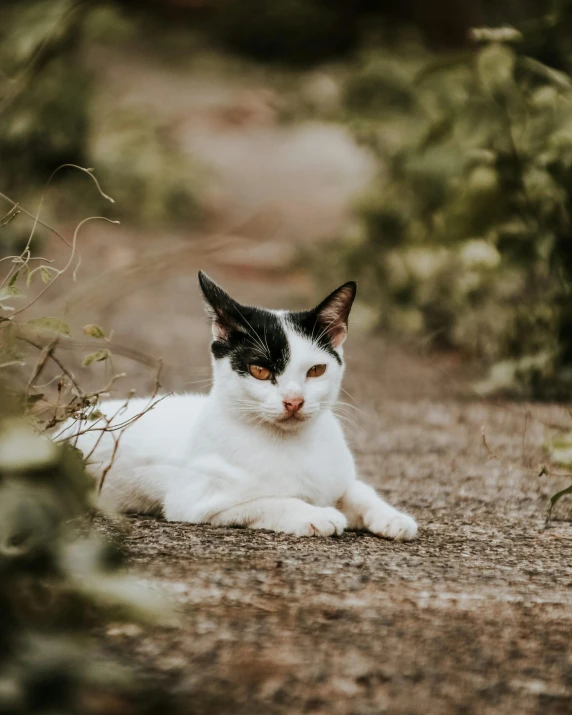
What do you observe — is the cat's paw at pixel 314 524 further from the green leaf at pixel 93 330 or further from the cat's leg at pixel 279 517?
the green leaf at pixel 93 330

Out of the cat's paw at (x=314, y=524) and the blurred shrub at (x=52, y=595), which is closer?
the blurred shrub at (x=52, y=595)

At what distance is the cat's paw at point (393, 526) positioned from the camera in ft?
7.47

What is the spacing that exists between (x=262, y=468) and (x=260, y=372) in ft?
0.82

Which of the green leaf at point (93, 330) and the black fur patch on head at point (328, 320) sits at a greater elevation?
the black fur patch on head at point (328, 320)

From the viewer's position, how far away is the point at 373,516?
2.35m

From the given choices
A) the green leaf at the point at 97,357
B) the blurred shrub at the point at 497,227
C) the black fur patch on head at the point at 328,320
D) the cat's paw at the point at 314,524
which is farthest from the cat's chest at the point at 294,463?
the blurred shrub at the point at 497,227

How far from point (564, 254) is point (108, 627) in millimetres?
3080

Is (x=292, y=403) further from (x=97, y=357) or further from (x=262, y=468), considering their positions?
(x=97, y=357)

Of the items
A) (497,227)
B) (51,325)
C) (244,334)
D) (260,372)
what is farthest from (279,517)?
(497,227)

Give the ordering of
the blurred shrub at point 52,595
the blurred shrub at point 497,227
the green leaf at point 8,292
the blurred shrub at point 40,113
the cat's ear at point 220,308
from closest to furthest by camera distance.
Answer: the blurred shrub at point 52,595
the green leaf at point 8,292
the cat's ear at point 220,308
the blurred shrub at point 497,227
the blurred shrub at point 40,113

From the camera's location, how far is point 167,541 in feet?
6.81

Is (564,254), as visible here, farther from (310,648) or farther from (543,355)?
(310,648)

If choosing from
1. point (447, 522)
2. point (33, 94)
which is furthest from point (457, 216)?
point (33, 94)

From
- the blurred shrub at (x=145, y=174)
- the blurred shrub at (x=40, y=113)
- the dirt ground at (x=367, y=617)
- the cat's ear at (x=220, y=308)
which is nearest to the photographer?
the dirt ground at (x=367, y=617)
